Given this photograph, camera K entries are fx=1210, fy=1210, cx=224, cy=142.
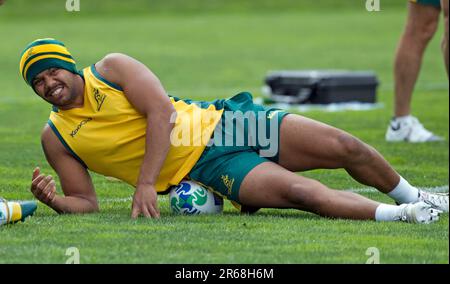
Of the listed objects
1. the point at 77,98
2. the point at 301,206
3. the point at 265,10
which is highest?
the point at 77,98

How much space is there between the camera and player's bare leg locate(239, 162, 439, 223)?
7.33 meters

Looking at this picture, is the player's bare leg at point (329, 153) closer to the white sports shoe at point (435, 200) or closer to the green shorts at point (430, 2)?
the white sports shoe at point (435, 200)

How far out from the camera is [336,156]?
25.1ft

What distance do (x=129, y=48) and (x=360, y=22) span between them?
30.7 feet

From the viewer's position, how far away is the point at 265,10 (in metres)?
37.5

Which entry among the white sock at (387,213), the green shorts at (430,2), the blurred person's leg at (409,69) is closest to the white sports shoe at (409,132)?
the blurred person's leg at (409,69)

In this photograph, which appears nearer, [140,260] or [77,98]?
[140,260]

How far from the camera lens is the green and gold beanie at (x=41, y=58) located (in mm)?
7586

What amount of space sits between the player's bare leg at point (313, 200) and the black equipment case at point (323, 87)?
8.12m

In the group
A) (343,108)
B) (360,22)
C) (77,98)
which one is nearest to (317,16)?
(360,22)

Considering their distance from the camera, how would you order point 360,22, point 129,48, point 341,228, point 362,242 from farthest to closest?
point 360,22, point 129,48, point 341,228, point 362,242

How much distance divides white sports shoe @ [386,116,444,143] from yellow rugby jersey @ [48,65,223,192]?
4.42 metres
